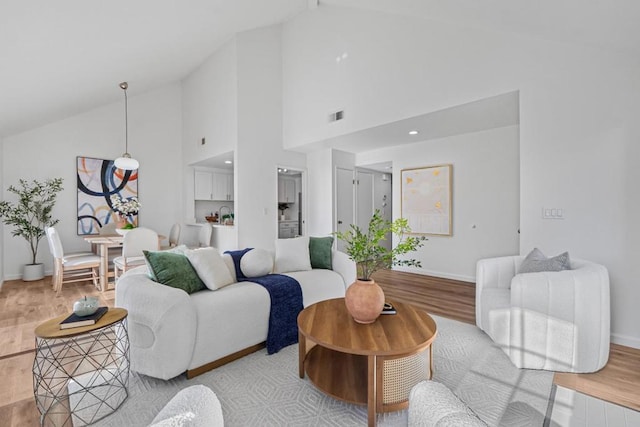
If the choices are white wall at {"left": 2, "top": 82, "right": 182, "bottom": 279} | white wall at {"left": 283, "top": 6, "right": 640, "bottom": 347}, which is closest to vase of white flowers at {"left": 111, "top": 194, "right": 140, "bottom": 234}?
white wall at {"left": 2, "top": 82, "right": 182, "bottom": 279}

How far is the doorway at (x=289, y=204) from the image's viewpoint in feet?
23.1

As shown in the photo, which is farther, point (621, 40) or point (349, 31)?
point (349, 31)

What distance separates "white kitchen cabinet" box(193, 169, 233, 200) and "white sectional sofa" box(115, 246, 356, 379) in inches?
183

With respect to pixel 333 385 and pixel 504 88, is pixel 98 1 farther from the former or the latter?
pixel 504 88

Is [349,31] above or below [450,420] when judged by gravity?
above

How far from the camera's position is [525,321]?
2207 millimetres

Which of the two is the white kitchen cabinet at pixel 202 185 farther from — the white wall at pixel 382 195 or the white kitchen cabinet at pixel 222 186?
the white wall at pixel 382 195

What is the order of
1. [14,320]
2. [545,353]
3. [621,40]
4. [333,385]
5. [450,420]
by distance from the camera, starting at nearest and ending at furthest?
[450,420] → [333,385] → [545,353] → [621,40] → [14,320]

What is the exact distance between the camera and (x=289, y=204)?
24.7 ft

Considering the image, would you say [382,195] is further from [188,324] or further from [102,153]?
[102,153]

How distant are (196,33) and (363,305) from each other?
15.0 feet

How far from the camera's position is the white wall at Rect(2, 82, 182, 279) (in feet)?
16.4

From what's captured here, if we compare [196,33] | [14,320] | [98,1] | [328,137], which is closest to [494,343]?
[328,137]

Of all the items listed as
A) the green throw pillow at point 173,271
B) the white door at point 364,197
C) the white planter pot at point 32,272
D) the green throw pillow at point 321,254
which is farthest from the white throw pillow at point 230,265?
the white planter pot at point 32,272
